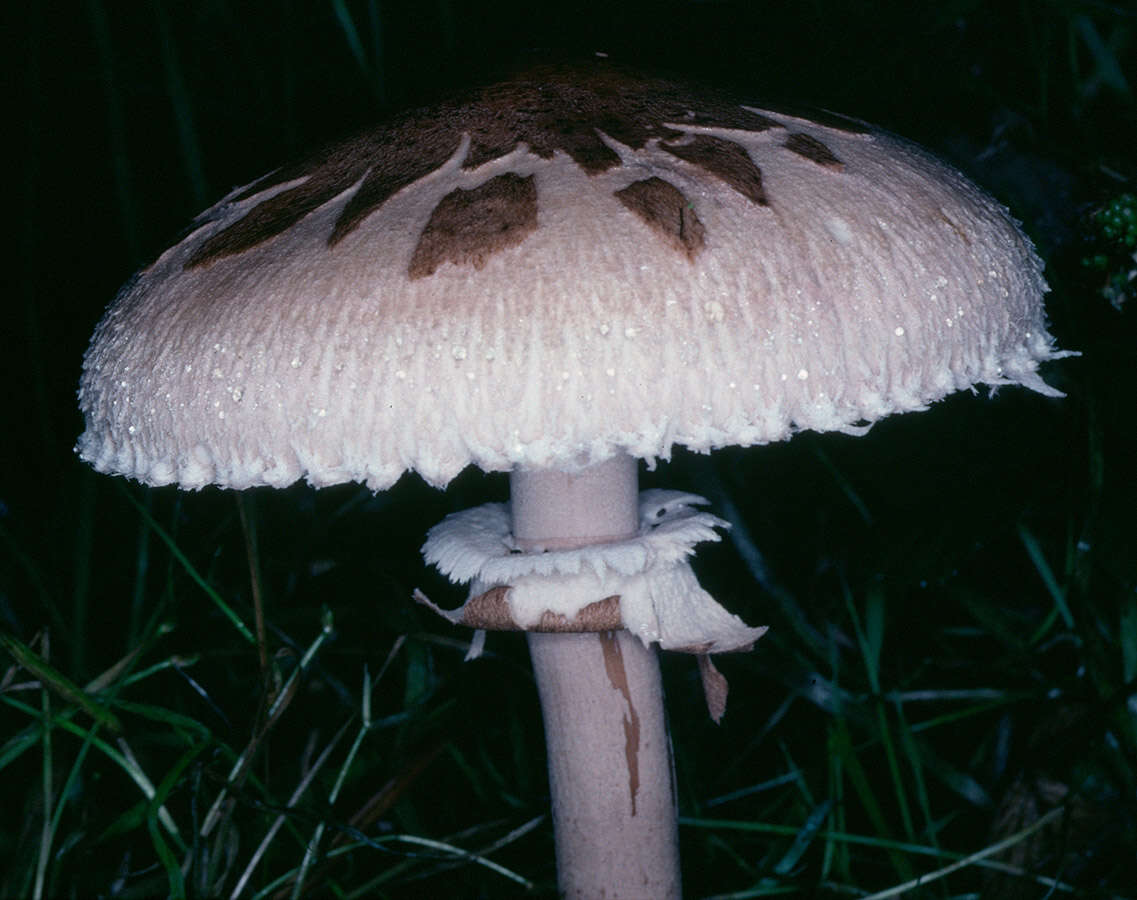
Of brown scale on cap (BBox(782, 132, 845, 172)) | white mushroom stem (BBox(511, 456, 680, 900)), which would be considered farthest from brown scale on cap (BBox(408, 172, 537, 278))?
white mushroom stem (BBox(511, 456, 680, 900))

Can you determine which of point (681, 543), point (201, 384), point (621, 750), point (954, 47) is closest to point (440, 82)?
point (201, 384)

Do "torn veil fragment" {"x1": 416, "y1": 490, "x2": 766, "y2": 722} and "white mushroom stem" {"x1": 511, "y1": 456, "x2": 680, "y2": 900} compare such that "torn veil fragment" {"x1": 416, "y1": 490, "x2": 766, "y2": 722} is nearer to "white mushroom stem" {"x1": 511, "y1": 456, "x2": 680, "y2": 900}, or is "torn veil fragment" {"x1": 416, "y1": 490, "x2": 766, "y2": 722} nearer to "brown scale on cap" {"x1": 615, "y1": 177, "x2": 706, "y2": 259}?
"white mushroom stem" {"x1": 511, "y1": 456, "x2": 680, "y2": 900}

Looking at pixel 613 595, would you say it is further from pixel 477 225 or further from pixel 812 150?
pixel 812 150

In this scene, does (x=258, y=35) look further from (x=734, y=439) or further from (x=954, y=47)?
(x=734, y=439)

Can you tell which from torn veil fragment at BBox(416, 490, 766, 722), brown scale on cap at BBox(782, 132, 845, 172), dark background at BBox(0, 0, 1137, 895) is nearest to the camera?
brown scale on cap at BBox(782, 132, 845, 172)

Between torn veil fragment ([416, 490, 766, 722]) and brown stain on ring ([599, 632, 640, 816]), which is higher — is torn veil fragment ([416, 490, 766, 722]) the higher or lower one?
the higher one

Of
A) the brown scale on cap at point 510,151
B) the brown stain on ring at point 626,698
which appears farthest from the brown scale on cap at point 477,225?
the brown stain on ring at point 626,698
